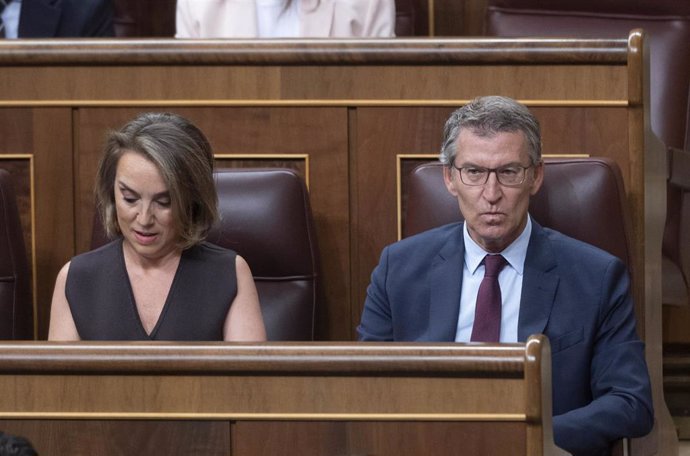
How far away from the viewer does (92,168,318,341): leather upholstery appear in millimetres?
1126

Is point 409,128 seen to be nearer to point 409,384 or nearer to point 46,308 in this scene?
point 46,308

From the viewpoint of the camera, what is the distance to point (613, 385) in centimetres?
95

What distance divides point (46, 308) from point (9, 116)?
0.59ft

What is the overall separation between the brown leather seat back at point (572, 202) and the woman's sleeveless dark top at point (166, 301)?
167mm

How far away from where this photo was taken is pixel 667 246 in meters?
1.46

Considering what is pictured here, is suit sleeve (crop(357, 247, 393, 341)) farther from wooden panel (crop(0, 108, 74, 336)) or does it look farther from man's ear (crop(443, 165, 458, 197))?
wooden panel (crop(0, 108, 74, 336))

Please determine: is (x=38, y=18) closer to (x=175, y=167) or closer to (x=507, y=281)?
(x=175, y=167)

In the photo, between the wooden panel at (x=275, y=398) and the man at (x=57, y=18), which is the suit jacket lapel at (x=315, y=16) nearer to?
the man at (x=57, y=18)

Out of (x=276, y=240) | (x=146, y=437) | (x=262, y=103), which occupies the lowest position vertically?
(x=146, y=437)

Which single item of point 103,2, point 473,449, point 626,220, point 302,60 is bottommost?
point 473,449

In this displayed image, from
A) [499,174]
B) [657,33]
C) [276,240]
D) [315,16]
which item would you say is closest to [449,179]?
[499,174]

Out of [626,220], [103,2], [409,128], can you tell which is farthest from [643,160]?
[103,2]

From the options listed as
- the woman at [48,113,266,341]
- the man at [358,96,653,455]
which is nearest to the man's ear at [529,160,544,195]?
the man at [358,96,653,455]

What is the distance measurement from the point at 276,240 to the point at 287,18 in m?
0.38
